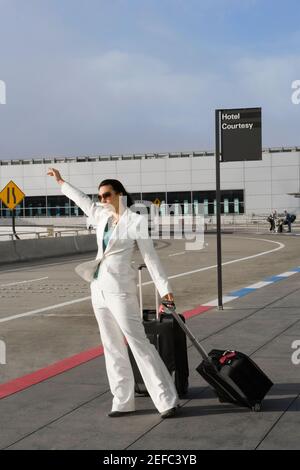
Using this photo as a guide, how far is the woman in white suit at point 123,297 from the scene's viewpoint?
5430mm

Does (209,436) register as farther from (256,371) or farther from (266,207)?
(266,207)

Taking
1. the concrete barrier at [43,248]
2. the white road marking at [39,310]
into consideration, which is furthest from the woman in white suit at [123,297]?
the concrete barrier at [43,248]

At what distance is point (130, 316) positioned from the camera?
213 inches

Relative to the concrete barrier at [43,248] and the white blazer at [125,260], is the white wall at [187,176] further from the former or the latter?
A: the white blazer at [125,260]

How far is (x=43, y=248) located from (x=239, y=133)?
1832cm

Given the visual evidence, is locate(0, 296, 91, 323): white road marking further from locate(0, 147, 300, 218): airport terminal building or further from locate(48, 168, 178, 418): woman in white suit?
locate(0, 147, 300, 218): airport terminal building

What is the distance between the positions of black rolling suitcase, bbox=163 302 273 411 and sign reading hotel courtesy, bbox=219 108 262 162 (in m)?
5.84

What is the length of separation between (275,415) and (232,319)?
497cm

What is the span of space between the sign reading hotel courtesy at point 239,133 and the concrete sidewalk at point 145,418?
13.2 ft

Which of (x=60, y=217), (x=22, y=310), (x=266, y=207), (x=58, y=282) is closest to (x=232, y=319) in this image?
(x=22, y=310)

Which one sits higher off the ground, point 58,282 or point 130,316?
point 130,316

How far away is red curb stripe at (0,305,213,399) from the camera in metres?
6.66

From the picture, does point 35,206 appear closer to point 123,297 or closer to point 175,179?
point 175,179

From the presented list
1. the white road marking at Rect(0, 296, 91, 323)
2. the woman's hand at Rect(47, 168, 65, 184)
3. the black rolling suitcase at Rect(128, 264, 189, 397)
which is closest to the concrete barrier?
the white road marking at Rect(0, 296, 91, 323)
